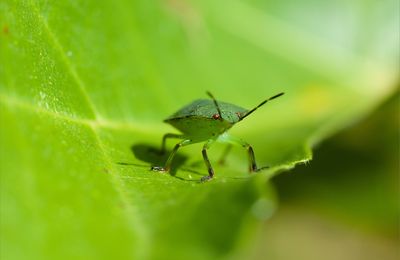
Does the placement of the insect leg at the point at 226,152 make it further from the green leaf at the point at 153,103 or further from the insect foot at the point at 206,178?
the insect foot at the point at 206,178

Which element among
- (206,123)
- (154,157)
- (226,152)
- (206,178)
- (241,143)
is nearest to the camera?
(206,178)

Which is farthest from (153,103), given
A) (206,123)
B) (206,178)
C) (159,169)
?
(206,178)

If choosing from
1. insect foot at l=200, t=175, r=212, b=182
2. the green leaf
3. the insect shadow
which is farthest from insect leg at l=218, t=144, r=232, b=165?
insect foot at l=200, t=175, r=212, b=182

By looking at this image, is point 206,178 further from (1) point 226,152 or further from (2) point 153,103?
(1) point 226,152

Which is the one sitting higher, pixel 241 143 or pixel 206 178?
pixel 241 143

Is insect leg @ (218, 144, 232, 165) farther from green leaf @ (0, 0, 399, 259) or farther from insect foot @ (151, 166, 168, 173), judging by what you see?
insect foot @ (151, 166, 168, 173)
